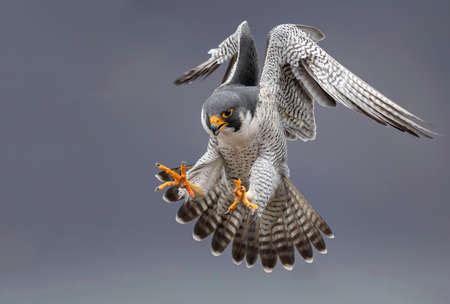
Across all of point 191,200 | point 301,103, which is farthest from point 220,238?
point 301,103

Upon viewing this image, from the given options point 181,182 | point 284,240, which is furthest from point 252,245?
point 181,182

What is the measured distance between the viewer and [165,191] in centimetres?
407

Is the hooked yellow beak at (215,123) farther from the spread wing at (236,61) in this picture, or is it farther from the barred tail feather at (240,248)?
the barred tail feather at (240,248)

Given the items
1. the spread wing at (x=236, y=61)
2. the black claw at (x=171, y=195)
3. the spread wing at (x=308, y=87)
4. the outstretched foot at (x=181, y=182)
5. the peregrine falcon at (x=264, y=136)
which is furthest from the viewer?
the black claw at (x=171, y=195)

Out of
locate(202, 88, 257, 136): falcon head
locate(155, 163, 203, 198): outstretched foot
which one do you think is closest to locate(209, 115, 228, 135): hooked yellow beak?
locate(202, 88, 257, 136): falcon head

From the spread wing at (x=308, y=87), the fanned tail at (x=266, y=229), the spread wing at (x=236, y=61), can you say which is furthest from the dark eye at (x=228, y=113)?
the fanned tail at (x=266, y=229)

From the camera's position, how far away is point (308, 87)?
369 centimetres

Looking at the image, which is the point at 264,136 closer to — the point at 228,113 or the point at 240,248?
the point at 228,113

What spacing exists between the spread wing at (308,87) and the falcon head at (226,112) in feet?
0.78

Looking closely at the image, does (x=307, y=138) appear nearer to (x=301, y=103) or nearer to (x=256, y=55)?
(x=301, y=103)

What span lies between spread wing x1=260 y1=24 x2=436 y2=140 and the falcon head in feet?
0.78

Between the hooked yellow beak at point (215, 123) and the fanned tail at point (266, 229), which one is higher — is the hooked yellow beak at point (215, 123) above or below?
above

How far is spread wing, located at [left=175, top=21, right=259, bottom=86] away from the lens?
3.81 m

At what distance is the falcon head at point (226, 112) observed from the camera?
3229mm
